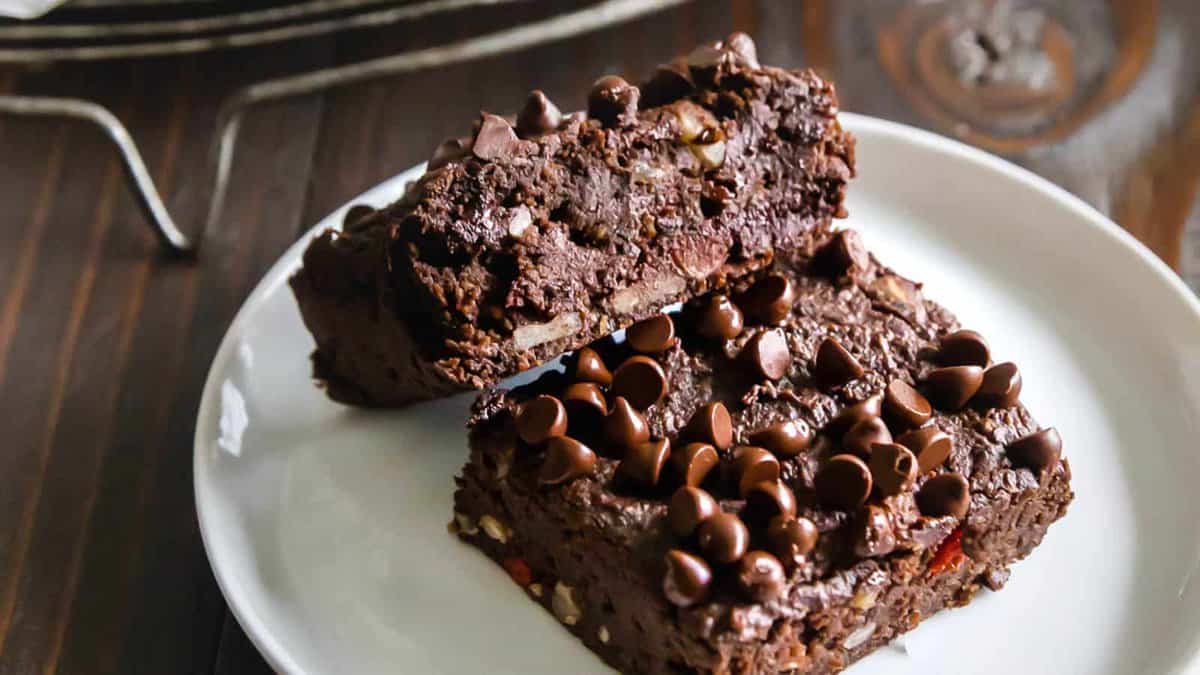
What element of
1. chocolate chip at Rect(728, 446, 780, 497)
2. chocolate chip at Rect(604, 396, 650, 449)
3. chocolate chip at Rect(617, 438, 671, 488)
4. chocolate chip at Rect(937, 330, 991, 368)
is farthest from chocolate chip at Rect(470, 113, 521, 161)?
chocolate chip at Rect(937, 330, 991, 368)

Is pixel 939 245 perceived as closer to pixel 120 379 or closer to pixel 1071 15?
pixel 1071 15

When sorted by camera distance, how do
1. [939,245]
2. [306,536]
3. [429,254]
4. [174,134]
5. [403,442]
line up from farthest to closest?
[174,134]
[939,245]
[403,442]
[306,536]
[429,254]

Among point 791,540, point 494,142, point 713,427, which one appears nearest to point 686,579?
point 791,540

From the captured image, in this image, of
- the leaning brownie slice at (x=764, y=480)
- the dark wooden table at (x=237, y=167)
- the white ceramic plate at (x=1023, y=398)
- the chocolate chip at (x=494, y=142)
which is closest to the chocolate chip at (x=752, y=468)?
the leaning brownie slice at (x=764, y=480)

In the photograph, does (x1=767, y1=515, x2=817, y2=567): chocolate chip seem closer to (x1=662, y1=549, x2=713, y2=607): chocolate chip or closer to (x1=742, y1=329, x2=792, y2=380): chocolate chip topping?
(x1=662, y1=549, x2=713, y2=607): chocolate chip

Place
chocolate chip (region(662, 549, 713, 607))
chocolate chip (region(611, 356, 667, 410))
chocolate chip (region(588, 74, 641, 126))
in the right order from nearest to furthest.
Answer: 1. chocolate chip (region(662, 549, 713, 607))
2. chocolate chip (region(611, 356, 667, 410))
3. chocolate chip (region(588, 74, 641, 126))

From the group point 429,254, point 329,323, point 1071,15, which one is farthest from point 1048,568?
point 1071,15

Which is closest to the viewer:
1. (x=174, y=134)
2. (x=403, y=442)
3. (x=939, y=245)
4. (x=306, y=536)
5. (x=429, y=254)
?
(x=429, y=254)
